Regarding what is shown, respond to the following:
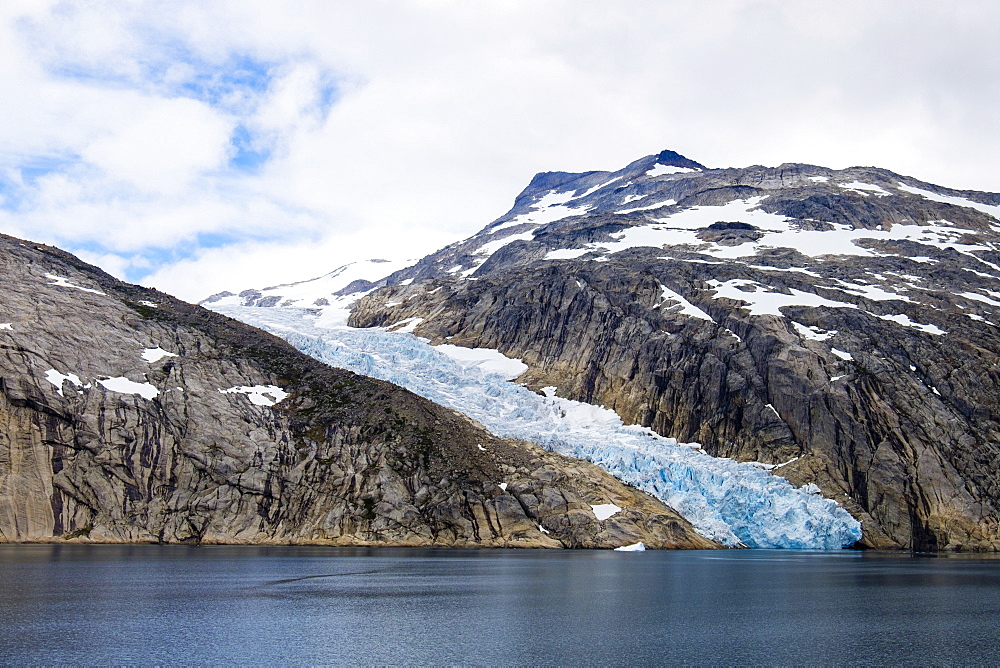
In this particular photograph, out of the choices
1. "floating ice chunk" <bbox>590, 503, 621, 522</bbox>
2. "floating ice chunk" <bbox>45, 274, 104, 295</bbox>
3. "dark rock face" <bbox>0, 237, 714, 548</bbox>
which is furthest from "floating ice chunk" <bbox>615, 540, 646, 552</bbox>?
"floating ice chunk" <bbox>45, 274, 104, 295</bbox>

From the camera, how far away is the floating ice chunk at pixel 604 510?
87000mm

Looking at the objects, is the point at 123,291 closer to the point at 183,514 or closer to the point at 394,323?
the point at 183,514

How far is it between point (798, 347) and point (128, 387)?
87456 millimetres

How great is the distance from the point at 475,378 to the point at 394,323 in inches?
1560

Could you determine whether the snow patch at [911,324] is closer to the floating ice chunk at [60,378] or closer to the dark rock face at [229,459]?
the dark rock face at [229,459]

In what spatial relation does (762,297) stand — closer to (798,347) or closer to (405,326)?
(798,347)

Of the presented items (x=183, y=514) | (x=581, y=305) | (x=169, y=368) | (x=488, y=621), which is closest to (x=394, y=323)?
(x=581, y=305)

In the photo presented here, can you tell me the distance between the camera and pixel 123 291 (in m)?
106

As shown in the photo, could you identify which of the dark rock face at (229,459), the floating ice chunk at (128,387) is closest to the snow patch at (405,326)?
the dark rock face at (229,459)

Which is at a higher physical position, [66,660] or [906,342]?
[906,342]

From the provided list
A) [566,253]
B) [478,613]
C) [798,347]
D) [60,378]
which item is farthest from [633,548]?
[566,253]

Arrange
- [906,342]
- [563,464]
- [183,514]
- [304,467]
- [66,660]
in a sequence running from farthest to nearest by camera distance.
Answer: [906,342], [563,464], [304,467], [183,514], [66,660]

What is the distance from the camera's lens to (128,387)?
285ft

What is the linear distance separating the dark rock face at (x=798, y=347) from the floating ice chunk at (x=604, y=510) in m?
29.7
